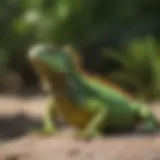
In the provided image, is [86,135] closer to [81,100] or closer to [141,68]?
[81,100]

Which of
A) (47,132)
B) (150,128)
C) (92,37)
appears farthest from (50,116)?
(92,37)

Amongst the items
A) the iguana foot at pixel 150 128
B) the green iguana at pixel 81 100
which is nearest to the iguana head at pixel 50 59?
the green iguana at pixel 81 100

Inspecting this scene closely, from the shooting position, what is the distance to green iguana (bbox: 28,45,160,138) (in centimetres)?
482

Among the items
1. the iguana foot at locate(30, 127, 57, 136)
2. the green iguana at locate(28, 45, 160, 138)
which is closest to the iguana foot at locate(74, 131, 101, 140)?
the green iguana at locate(28, 45, 160, 138)

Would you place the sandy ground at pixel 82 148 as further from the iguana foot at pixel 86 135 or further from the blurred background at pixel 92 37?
the blurred background at pixel 92 37

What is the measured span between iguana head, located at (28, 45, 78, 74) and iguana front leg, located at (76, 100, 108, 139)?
13.3 inches

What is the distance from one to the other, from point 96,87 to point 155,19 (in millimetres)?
5889

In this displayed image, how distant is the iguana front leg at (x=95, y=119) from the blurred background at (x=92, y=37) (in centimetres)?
325

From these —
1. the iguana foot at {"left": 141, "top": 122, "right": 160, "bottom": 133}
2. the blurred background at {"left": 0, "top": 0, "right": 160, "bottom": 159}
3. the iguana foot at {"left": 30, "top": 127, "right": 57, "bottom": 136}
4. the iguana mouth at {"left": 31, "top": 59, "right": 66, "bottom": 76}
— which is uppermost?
the blurred background at {"left": 0, "top": 0, "right": 160, "bottom": 159}

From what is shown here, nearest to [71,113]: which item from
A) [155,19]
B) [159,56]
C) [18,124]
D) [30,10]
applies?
[18,124]

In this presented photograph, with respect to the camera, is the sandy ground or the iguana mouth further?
the iguana mouth

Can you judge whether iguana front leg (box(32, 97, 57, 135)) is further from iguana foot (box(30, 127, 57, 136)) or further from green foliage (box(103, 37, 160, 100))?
green foliage (box(103, 37, 160, 100))

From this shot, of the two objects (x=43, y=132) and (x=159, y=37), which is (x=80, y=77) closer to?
(x=43, y=132)

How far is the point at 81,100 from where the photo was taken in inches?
196
